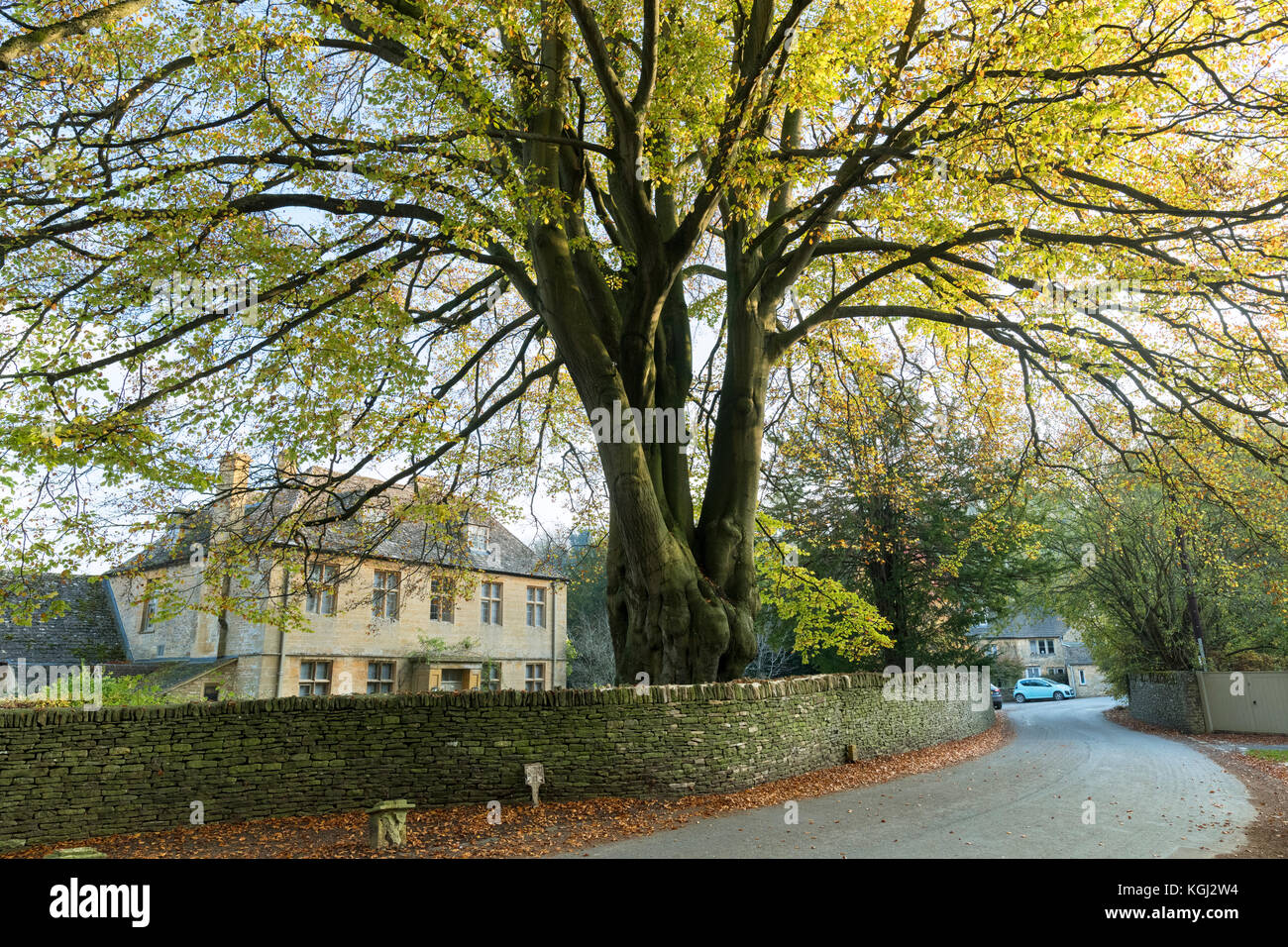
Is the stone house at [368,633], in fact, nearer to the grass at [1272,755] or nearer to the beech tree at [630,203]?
the beech tree at [630,203]

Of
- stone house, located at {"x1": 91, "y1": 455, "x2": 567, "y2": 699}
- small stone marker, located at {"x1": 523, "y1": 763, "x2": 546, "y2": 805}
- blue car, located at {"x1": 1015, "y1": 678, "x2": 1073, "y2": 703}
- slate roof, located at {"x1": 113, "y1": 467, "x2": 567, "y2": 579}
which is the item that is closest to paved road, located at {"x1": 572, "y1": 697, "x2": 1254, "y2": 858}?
small stone marker, located at {"x1": 523, "y1": 763, "x2": 546, "y2": 805}

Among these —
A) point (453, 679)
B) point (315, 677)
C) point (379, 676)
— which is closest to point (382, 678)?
point (379, 676)

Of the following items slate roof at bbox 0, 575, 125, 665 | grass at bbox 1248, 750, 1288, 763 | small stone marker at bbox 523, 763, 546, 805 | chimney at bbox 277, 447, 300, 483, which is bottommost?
grass at bbox 1248, 750, 1288, 763

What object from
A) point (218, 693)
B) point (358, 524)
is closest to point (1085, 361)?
point (358, 524)

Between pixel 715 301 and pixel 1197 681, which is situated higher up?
pixel 715 301

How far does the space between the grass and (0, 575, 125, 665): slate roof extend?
2872 cm

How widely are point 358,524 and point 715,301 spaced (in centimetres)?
894

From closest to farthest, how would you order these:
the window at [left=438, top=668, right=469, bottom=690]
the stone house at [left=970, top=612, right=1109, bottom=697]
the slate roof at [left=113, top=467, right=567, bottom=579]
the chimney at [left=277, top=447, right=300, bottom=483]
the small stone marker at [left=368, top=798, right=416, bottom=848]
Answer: the small stone marker at [left=368, top=798, right=416, bottom=848] → the chimney at [left=277, top=447, right=300, bottom=483] → the slate roof at [left=113, top=467, right=567, bottom=579] → the window at [left=438, top=668, right=469, bottom=690] → the stone house at [left=970, top=612, right=1109, bottom=697]

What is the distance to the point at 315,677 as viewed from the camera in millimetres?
23172

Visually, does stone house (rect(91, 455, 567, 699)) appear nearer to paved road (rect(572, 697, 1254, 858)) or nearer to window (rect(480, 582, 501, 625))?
window (rect(480, 582, 501, 625))

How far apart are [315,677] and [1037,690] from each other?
136ft

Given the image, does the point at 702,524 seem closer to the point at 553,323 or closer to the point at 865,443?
the point at 553,323

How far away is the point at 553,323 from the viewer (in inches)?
409

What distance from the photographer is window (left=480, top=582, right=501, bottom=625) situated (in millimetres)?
28234
